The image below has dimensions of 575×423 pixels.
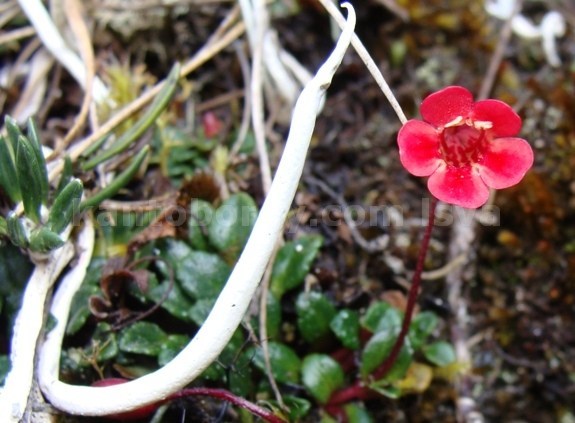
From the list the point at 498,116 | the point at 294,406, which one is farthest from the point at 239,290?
the point at 498,116

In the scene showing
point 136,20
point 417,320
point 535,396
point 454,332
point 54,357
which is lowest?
point 535,396

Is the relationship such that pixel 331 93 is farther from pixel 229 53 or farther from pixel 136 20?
pixel 136 20

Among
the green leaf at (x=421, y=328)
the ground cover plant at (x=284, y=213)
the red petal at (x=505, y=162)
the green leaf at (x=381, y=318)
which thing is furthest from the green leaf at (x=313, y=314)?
the red petal at (x=505, y=162)

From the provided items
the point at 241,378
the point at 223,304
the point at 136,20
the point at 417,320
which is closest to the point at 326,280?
the point at 417,320

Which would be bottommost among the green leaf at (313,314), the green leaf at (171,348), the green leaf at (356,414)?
the green leaf at (356,414)

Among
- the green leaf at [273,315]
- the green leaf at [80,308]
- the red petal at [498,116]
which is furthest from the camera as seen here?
the green leaf at [273,315]

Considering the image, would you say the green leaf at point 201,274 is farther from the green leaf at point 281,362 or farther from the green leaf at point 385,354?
the green leaf at point 385,354

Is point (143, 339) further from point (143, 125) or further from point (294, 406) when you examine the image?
point (143, 125)
